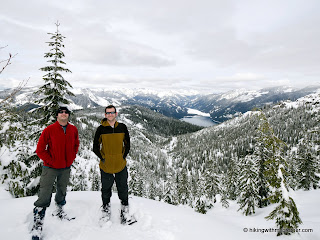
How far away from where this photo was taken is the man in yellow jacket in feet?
16.8

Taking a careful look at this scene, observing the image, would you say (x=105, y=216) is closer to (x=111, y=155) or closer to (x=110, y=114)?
(x=111, y=155)

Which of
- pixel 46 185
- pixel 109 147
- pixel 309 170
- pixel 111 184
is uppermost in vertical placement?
pixel 109 147

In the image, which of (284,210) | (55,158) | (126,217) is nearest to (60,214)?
(55,158)

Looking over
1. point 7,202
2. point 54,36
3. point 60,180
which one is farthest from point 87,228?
point 54,36

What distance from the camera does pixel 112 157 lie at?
5.09 m

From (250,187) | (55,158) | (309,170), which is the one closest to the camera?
(55,158)

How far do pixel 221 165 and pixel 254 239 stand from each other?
127 meters

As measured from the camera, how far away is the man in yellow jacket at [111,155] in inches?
201

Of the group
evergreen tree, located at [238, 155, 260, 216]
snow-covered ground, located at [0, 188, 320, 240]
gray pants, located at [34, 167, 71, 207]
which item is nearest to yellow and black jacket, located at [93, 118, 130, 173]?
gray pants, located at [34, 167, 71, 207]

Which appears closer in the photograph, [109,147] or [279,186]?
[109,147]

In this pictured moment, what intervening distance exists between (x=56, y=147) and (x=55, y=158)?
31 cm

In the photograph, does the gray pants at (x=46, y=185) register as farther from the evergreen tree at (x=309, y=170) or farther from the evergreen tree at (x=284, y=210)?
the evergreen tree at (x=309, y=170)

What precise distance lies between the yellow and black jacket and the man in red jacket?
0.81 m

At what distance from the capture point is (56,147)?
4.75m
